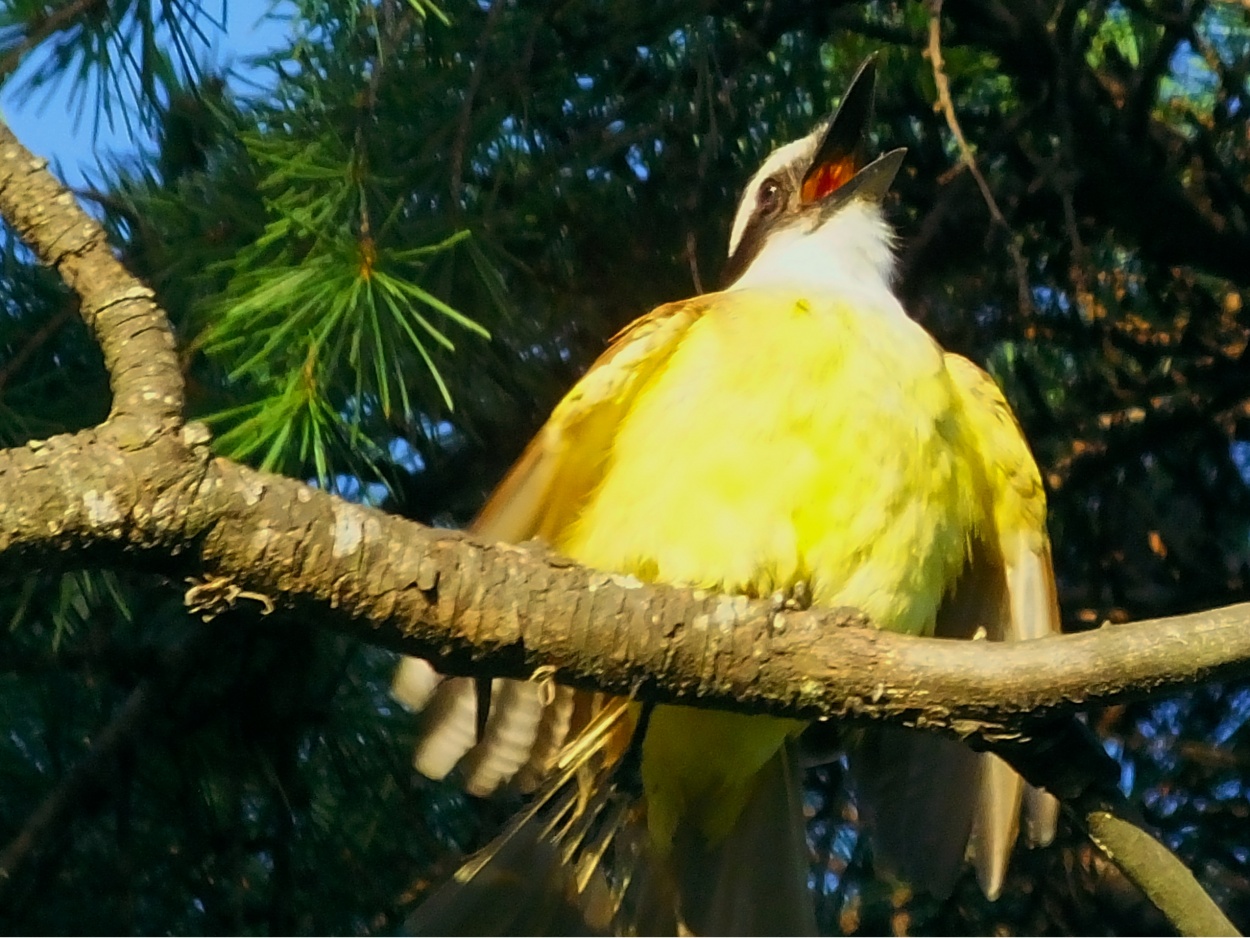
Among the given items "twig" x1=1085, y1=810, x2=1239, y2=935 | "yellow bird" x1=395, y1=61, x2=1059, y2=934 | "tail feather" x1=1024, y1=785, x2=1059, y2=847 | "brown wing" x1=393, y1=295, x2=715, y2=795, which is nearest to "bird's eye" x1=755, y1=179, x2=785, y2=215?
"yellow bird" x1=395, y1=61, x2=1059, y2=934

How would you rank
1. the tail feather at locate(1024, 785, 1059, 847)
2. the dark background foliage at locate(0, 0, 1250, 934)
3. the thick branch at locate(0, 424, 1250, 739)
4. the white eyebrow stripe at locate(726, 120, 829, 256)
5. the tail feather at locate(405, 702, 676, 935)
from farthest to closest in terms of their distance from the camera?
the white eyebrow stripe at locate(726, 120, 829, 256)
the tail feather at locate(1024, 785, 1059, 847)
the tail feather at locate(405, 702, 676, 935)
the dark background foliage at locate(0, 0, 1250, 934)
the thick branch at locate(0, 424, 1250, 739)

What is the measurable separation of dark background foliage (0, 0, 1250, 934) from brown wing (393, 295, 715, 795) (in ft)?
0.38

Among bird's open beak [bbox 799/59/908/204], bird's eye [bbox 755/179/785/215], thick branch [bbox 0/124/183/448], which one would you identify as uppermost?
bird's open beak [bbox 799/59/908/204]

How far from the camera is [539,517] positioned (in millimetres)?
1632

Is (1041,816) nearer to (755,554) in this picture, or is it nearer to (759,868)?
(759,868)

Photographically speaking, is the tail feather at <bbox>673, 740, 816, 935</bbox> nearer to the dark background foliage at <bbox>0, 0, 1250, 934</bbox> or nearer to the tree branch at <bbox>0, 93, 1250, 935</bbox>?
the dark background foliage at <bbox>0, 0, 1250, 934</bbox>

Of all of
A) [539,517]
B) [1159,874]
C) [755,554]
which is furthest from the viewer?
[539,517]

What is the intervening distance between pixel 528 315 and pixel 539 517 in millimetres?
235

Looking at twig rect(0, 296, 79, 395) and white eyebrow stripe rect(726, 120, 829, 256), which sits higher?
white eyebrow stripe rect(726, 120, 829, 256)

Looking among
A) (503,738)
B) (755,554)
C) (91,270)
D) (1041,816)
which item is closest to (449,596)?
(91,270)

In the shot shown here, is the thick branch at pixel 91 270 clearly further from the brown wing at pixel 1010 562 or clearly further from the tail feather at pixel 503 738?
the brown wing at pixel 1010 562

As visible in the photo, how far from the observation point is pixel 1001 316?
1.96 m

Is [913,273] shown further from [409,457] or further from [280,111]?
[280,111]

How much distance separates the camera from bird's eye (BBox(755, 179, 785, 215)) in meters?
1.86
